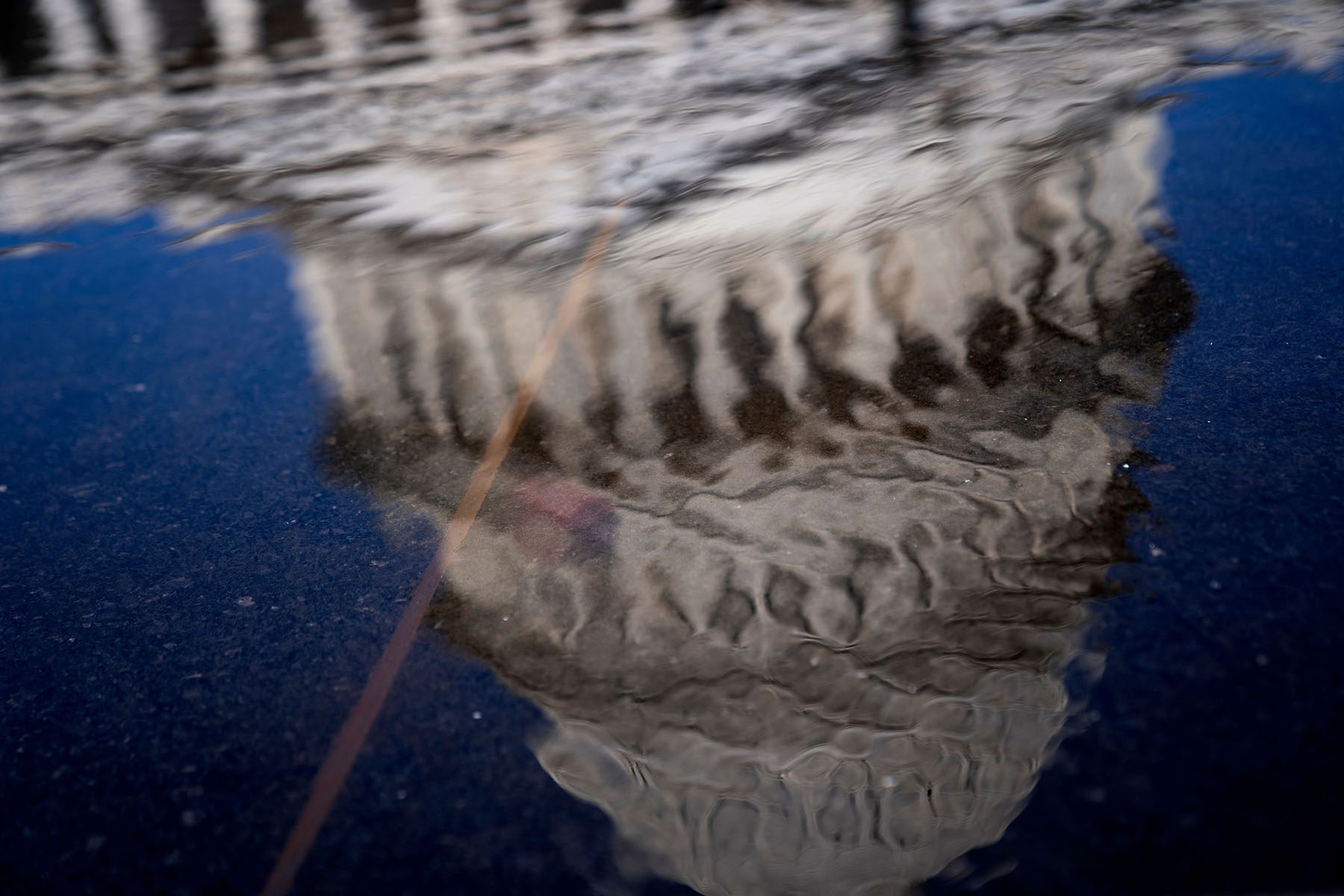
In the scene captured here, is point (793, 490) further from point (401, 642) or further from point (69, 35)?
point (69, 35)

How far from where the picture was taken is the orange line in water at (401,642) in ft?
3.79

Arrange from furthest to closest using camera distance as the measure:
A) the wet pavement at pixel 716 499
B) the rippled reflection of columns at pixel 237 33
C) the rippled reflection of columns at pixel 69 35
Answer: the rippled reflection of columns at pixel 69 35 → the rippled reflection of columns at pixel 237 33 → the wet pavement at pixel 716 499

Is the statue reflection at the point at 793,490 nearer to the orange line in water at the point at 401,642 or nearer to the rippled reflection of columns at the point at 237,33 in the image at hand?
the orange line in water at the point at 401,642

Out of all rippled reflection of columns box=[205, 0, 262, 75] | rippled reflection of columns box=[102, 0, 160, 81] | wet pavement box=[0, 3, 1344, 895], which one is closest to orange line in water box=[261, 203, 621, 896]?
wet pavement box=[0, 3, 1344, 895]

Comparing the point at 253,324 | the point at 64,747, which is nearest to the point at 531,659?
the point at 64,747

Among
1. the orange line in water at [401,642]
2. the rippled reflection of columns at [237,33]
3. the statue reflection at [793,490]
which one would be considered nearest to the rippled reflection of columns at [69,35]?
the rippled reflection of columns at [237,33]

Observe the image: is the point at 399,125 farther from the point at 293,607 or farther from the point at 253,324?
the point at 293,607

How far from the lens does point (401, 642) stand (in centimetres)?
138

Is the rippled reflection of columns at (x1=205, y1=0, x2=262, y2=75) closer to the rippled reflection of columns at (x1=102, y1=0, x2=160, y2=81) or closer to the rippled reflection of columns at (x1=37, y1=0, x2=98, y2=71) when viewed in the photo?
the rippled reflection of columns at (x1=102, y1=0, x2=160, y2=81)

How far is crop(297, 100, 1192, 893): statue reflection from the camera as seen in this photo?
116cm

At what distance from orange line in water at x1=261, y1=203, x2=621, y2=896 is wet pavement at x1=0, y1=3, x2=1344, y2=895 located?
0.9 inches

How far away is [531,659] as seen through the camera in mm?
1339

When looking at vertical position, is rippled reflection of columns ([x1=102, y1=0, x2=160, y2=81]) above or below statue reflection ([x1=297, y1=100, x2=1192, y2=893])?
above

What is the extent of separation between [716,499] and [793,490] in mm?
125
